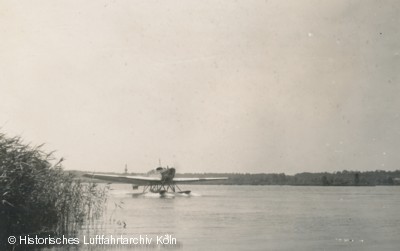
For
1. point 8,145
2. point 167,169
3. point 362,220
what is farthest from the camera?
point 167,169

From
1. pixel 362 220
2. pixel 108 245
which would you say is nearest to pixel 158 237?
pixel 108 245

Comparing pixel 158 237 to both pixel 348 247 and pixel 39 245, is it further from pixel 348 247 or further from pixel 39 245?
pixel 348 247

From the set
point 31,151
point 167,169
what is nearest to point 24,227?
point 31,151

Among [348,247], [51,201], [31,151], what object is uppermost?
[31,151]

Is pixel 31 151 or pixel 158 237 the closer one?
pixel 31 151

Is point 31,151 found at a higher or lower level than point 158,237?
higher

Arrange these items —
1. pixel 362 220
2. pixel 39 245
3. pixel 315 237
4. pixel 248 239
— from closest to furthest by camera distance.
→ pixel 39 245 → pixel 248 239 → pixel 315 237 → pixel 362 220
